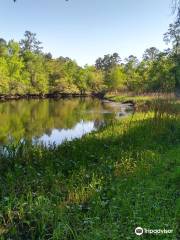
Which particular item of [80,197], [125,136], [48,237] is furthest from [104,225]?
[125,136]

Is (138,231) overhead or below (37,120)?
overhead

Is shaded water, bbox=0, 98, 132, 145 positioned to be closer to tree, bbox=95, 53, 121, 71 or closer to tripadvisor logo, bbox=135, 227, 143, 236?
tripadvisor logo, bbox=135, 227, 143, 236

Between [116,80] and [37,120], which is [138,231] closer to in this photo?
[37,120]

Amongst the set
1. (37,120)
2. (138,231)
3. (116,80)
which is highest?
(116,80)

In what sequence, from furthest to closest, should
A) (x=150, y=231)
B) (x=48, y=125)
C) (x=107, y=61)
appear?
(x=107, y=61)
(x=48, y=125)
(x=150, y=231)

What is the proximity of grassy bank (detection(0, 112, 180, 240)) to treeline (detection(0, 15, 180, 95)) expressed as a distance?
30896 mm

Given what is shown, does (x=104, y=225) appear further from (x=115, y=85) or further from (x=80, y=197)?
(x=115, y=85)

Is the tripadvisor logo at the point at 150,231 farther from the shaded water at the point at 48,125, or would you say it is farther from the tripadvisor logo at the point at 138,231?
the shaded water at the point at 48,125

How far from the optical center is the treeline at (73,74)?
4544 centimetres

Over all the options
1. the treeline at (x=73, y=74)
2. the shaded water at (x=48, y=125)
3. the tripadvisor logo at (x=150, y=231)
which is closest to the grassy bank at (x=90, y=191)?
the tripadvisor logo at (x=150, y=231)

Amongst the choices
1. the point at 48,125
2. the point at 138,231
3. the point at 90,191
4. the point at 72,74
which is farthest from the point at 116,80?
the point at 138,231

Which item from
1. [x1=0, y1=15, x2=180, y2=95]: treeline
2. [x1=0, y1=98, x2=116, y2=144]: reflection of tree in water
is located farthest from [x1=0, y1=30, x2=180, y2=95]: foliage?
[x1=0, y1=98, x2=116, y2=144]: reflection of tree in water

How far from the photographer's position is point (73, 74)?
80625 millimetres

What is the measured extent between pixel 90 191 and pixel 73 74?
76111mm
